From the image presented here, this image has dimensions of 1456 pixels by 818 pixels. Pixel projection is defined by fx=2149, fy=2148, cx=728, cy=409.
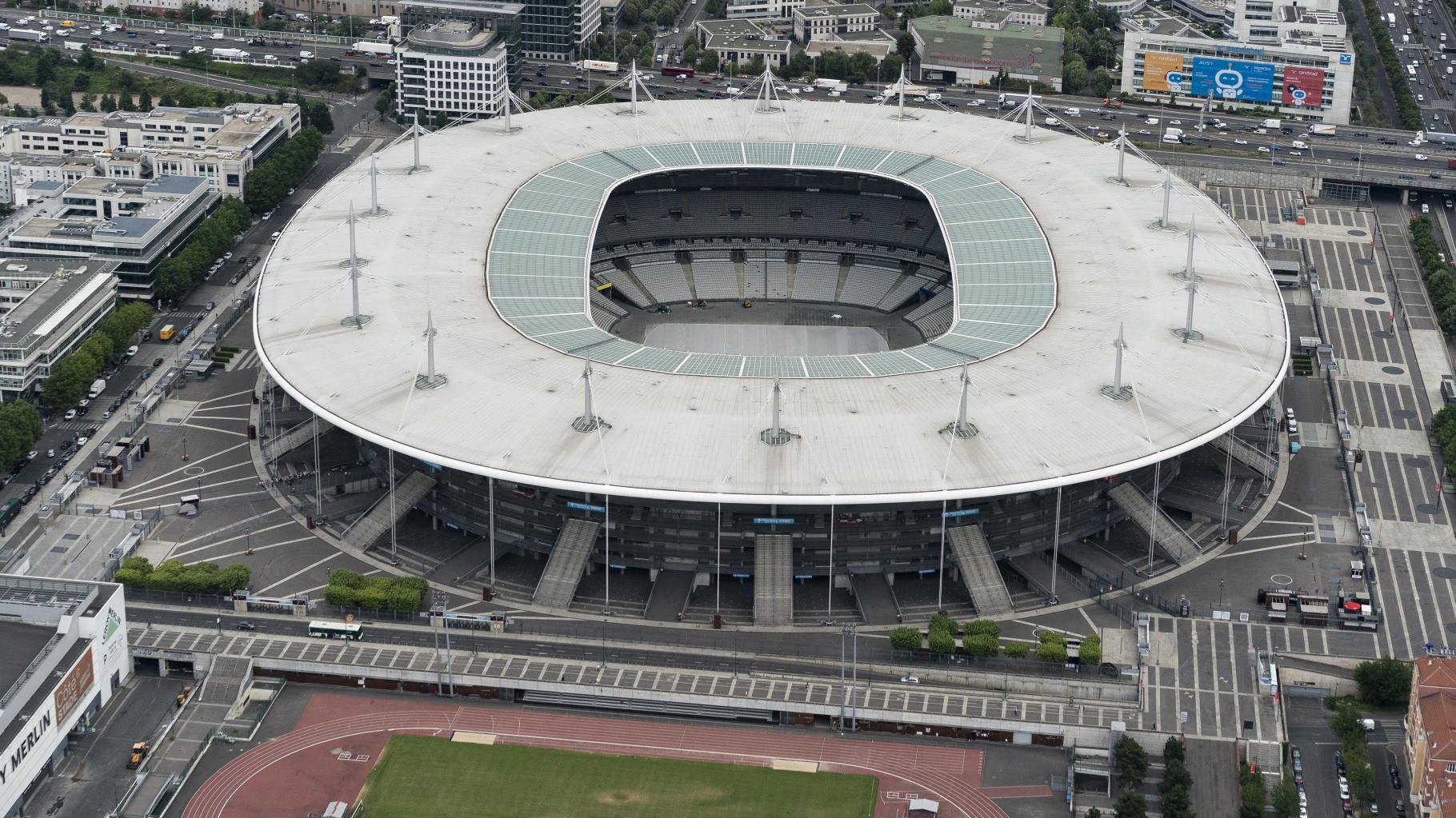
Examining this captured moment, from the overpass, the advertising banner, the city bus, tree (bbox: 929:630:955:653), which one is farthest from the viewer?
the city bus

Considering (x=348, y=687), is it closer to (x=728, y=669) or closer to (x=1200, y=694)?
(x=728, y=669)

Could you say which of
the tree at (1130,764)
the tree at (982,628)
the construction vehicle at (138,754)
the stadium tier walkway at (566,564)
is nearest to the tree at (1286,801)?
the tree at (1130,764)

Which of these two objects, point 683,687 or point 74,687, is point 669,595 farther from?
point 74,687

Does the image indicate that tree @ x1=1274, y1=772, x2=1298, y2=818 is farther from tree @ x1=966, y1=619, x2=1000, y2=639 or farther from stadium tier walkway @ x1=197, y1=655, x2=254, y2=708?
stadium tier walkway @ x1=197, y1=655, x2=254, y2=708

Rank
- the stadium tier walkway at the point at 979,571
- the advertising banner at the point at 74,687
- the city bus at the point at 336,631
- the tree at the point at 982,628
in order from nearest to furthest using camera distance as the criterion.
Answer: the advertising banner at the point at 74,687 < the tree at the point at 982,628 < the city bus at the point at 336,631 < the stadium tier walkway at the point at 979,571

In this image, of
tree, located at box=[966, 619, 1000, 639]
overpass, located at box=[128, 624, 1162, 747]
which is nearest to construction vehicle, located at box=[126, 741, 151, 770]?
overpass, located at box=[128, 624, 1162, 747]

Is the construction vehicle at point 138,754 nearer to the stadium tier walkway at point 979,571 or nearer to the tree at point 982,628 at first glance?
the tree at point 982,628

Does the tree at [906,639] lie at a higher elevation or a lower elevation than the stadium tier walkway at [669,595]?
lower
